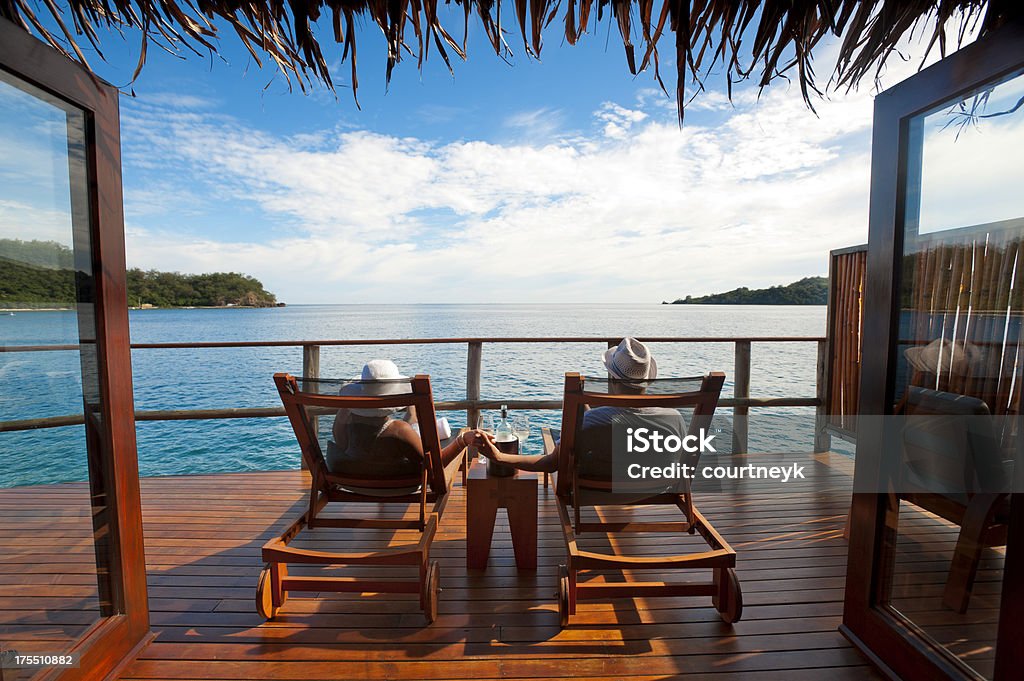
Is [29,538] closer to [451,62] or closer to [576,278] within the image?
[451,62]

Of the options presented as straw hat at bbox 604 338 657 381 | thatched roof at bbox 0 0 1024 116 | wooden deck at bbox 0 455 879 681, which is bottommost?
wooden deck at bbox 0 455 879 681

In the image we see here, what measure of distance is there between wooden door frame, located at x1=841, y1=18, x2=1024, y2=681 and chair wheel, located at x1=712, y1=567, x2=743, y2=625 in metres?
0.40

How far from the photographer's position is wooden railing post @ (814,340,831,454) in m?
4.13

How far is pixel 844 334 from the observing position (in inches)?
155

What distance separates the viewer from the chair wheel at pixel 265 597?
6.18 ft

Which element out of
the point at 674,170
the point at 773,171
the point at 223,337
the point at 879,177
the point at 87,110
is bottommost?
the point at 223,337

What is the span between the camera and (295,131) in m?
19.4

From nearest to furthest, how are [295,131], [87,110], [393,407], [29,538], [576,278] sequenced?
[29,538]
[87,110]
[393,407]
[295,131]
[576,278]

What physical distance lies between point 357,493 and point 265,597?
21.6 inches

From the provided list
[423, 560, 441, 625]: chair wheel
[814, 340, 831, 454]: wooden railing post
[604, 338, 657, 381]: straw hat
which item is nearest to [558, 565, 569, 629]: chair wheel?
[423, 560, 441, 625]: chair wheel

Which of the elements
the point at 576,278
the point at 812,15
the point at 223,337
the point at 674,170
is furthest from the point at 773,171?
the point at 223,337

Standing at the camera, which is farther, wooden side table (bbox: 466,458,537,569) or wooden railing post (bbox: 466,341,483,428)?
wooden railing post (bbox: 466,341,483,428)

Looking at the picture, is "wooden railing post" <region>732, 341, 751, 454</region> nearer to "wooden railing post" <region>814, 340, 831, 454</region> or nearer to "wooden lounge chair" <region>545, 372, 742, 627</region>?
"wooden railing post" <region>814, 340, 831, 454</region>

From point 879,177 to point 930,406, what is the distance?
79 cm
